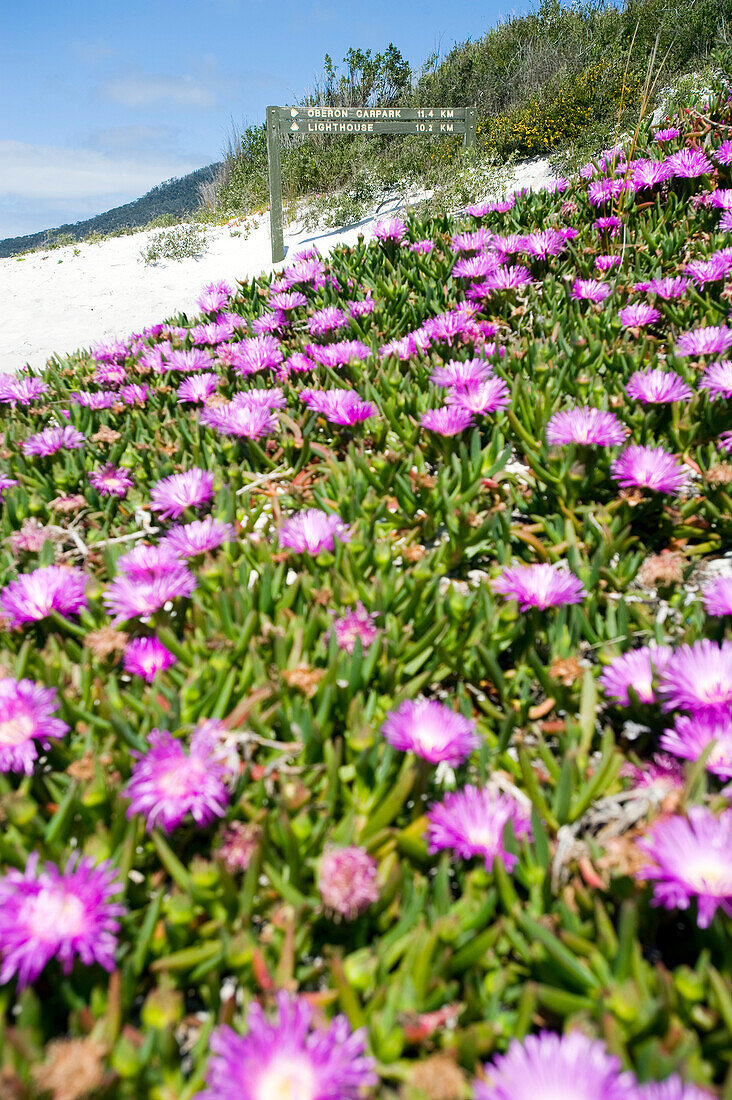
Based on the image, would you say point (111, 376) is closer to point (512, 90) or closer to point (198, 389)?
point (198, 389)

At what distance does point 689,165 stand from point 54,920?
168 inches

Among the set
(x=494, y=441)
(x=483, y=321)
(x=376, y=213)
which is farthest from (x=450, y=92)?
(x=494, y=441)

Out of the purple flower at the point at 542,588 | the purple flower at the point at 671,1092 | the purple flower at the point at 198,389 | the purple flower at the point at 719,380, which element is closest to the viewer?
the purple flower at the point at 671,1092

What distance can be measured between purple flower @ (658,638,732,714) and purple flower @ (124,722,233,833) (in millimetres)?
719

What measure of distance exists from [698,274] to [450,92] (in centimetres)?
1522

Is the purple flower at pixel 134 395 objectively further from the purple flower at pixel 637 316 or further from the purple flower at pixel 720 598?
the purple flower at pixel 720 598

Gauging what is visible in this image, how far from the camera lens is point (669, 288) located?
8.63 feet

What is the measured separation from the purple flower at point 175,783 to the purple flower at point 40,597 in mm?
560

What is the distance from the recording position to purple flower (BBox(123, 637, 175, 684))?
1276mm

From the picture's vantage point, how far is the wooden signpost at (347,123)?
7.68 m

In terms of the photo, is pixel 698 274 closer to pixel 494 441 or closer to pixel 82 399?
pixel 494 441

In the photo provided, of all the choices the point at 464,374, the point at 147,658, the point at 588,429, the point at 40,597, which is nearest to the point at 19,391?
the point at 40,597

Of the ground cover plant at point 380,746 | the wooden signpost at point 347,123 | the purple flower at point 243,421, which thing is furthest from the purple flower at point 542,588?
the wooden signpost at point 347,123

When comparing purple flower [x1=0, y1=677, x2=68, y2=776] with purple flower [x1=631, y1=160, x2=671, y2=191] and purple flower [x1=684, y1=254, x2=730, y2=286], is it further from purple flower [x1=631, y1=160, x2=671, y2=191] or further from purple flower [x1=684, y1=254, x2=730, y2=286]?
purple flower [x1=631, y1=160, x2=671, y2=191]
